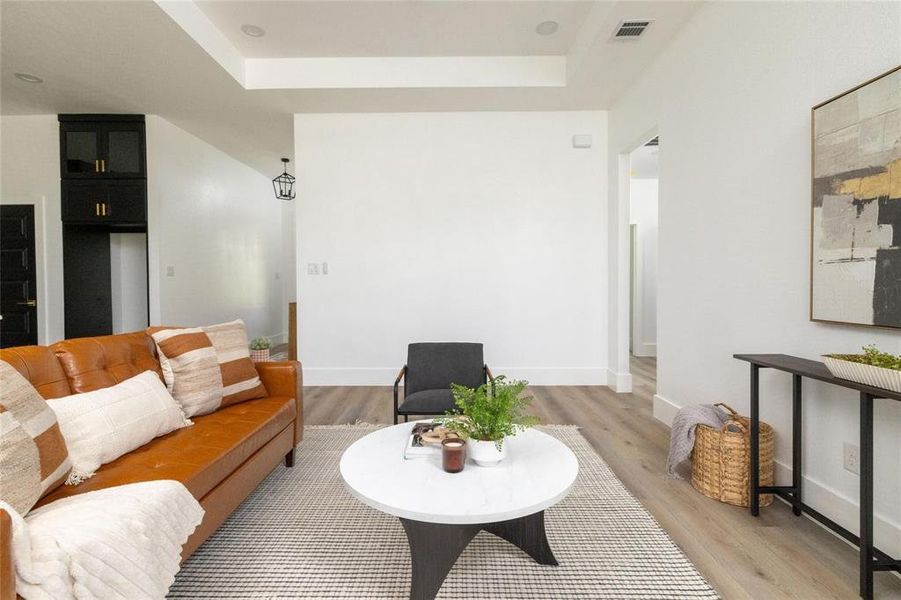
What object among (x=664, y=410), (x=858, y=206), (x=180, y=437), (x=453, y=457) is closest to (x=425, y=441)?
(x=453, y=457)

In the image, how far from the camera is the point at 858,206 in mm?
1691

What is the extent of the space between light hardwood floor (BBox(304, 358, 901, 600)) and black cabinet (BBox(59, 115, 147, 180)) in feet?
11.9

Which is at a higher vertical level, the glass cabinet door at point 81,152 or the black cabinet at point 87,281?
the glass cabinet door at point 81,152

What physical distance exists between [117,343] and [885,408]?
11.3ft

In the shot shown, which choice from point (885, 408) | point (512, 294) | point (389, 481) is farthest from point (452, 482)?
point (512, 294)

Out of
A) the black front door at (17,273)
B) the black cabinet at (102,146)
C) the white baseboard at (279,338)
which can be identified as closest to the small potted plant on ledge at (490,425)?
the black cabinet at (102,146)

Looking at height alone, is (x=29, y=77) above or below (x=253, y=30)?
below

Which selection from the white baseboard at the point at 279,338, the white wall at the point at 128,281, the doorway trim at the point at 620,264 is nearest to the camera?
the doorway trim at the point at 620,264

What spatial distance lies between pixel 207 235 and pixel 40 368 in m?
4.44

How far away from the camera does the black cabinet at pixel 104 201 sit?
441 cm

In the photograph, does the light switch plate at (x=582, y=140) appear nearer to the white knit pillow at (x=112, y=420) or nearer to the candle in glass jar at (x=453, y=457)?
the candle in glass jar at (x=453, y=457)

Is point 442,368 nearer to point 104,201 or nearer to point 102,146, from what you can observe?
point 104,201

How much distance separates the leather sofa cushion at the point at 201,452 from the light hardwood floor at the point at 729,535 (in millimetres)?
1280

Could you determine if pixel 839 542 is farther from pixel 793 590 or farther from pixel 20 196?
pixel 20 196
